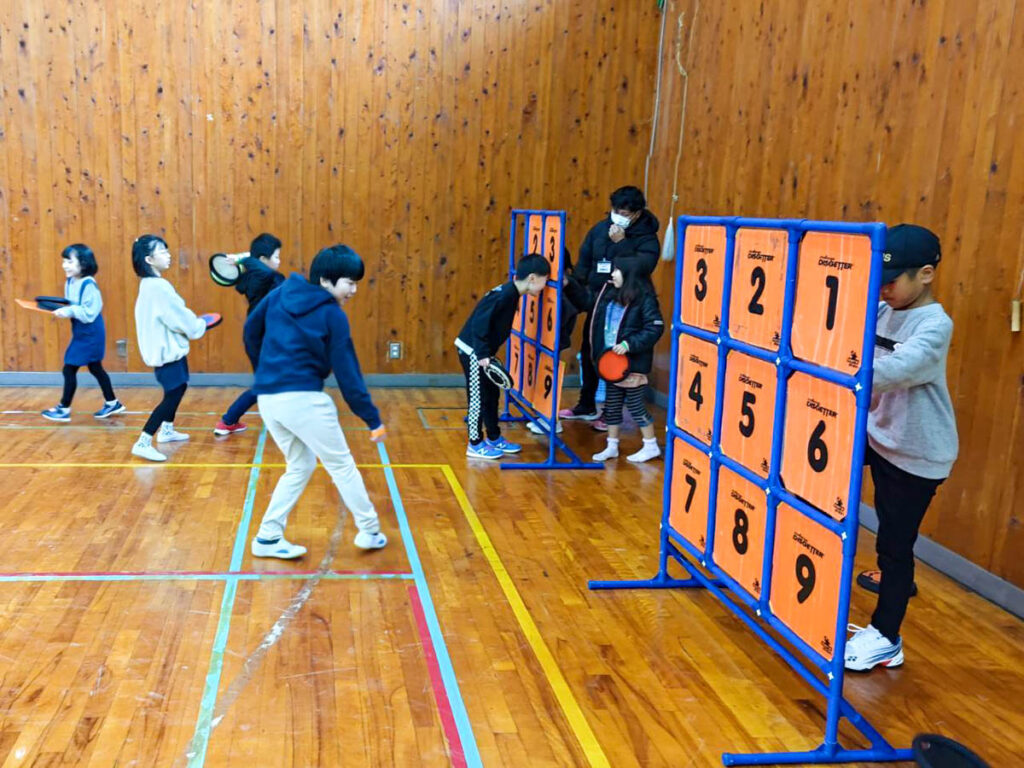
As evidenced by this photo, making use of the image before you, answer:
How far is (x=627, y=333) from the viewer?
24.0 feet

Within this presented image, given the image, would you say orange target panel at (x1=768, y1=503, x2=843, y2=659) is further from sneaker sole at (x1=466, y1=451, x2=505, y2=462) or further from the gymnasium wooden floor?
sneaker sole at (x1=466, y1=451, x2=505, y2=462)

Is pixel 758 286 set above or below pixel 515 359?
above

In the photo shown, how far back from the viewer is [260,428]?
8195 mm

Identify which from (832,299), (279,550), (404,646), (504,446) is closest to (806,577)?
(832,299)

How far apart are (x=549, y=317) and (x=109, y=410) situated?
403cm

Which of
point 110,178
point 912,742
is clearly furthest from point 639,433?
point 110,178

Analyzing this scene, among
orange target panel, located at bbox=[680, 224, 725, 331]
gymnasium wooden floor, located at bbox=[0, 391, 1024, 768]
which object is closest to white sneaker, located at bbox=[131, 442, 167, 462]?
gymnasium wooden floor, located at bbox=[0, 391, 1024, 768]

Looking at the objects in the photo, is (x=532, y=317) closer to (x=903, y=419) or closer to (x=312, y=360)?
(x=312, y=360)

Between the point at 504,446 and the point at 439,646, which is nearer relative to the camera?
the point at 439,646

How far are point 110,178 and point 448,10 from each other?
3.76 meters

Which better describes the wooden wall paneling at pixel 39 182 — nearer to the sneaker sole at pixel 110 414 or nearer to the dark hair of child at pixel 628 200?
the sneaker sole at pixel 110 414

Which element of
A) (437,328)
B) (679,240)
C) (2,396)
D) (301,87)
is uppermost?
(301,87)

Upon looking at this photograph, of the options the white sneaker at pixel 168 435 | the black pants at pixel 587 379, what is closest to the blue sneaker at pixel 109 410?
the white sneaker at pixel 168 435

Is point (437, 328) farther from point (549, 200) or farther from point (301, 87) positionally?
point (301, 87)
